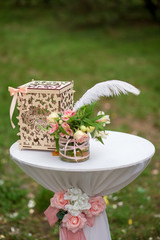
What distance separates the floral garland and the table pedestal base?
1.7 inches

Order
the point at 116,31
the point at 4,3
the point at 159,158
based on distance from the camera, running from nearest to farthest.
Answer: the point at 159,158 < the point at 116,31 < the point at 4,3

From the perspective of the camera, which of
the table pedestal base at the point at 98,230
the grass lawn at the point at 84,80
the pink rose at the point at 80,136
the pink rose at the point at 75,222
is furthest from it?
the grass lawn at the point at 84,80

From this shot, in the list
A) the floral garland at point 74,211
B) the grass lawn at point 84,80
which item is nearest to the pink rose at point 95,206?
the floral garland at point 74,211

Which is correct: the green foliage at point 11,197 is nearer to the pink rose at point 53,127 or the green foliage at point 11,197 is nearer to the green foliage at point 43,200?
the green foliage at point 43,200

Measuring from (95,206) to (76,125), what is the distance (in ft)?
1.89

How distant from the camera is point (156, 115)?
6.53 meters

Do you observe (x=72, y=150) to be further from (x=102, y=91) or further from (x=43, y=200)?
(x=43, y=200)

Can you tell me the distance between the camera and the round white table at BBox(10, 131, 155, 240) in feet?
7.22

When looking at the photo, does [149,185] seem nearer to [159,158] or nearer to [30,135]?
[159,158]

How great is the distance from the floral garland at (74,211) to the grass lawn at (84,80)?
79 cm

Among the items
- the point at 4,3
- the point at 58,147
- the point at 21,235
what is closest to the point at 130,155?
the point at 58,147

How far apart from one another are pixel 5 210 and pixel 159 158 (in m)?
2.26

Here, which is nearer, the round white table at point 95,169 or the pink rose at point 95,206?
the round white table at point 95,169

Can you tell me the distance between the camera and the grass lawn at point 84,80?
3.66 metres
